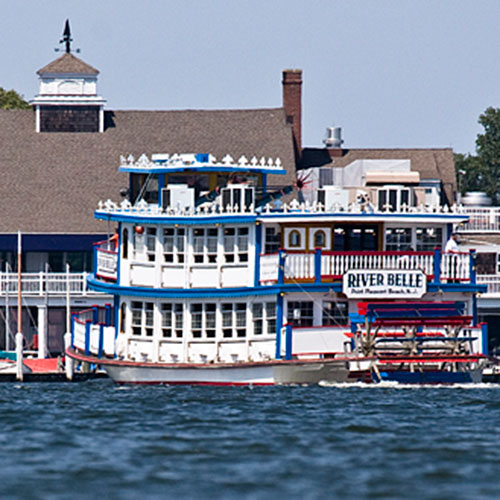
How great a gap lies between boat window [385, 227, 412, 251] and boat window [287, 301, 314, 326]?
3.07 metres

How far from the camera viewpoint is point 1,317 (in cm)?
5972

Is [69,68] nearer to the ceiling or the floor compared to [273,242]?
nearer to the ceiling

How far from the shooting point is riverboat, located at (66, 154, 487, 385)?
138 feet

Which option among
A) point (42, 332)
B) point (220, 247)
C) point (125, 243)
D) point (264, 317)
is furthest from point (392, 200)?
point (42, 332)

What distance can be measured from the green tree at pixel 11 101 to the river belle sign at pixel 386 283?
151 feet

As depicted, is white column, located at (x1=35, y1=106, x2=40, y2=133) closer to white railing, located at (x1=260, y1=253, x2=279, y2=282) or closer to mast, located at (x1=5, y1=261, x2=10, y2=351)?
mast, located at (x1=5, y1=261, x2=10, y2=351)

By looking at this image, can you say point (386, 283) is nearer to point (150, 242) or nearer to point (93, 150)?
point (150, 242)

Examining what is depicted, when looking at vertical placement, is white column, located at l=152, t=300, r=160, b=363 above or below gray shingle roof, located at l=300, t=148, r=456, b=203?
below

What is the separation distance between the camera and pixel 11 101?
8569 centimetres

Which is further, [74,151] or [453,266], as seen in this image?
[74,151]

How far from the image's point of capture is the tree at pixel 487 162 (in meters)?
91.6

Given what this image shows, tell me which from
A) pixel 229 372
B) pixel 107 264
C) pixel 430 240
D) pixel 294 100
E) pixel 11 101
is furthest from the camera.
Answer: pixel 11 101

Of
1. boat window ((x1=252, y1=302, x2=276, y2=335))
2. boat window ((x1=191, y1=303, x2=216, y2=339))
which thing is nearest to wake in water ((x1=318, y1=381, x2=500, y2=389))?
boat window ((x1=252, y1=302, x2=276, y2=335))

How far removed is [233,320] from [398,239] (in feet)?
17.0
